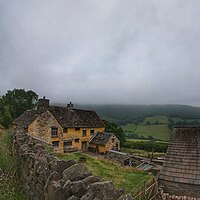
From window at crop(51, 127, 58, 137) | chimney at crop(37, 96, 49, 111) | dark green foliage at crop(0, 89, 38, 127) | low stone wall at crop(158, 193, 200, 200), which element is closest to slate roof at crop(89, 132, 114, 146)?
window at crop(51, 127, 58, 137)

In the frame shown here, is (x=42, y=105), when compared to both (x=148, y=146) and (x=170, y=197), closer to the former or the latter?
(x=170, y=197)

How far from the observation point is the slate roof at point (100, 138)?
43188 mm

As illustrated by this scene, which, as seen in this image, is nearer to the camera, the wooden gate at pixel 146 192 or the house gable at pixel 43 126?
the wooden gate at pixel 146 192

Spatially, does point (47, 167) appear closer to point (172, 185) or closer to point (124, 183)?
point (124, 183)

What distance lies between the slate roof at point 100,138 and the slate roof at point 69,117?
5.97 feet

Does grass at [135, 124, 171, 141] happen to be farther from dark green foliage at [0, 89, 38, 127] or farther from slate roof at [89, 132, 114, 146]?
slate roof at [89, 132, 114, 146]

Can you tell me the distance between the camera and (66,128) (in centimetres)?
4184

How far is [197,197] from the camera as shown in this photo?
61.8ft

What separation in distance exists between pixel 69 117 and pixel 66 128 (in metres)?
2.85

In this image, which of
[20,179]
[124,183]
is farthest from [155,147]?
[20,179]

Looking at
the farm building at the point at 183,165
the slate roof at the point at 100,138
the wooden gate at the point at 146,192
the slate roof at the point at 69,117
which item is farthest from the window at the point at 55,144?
the wooden gate at the point at 146,192

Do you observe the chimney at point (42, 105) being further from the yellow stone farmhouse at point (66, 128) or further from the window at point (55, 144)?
the window at point (55, 144)

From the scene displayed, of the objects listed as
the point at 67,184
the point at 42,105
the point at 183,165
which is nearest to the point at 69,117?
the point at 42,105

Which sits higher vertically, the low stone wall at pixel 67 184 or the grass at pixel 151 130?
the low stone wall at pixel 67 184
